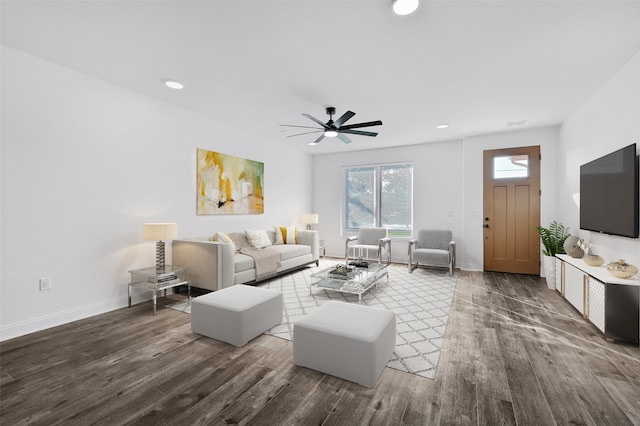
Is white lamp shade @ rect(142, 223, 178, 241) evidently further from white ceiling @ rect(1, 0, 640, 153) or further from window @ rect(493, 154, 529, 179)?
window @ rect(493, 154, 529, 179)

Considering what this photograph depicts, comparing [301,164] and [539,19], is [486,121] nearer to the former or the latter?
[539,19]

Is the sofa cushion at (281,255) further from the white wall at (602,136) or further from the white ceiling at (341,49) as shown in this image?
the white wall at (602,136)

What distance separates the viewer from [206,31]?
240 cm

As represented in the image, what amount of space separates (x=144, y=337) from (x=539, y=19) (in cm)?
431

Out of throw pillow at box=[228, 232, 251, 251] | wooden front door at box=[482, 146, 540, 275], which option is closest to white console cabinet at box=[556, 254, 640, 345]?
wooden front door at box=[482, 146, 540, 275]

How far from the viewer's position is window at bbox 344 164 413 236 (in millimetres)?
6629

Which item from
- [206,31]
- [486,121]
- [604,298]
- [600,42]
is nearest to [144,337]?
[206,31]

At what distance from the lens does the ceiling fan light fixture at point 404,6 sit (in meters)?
2.01

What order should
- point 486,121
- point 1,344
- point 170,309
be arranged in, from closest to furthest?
point 1,344
point 170,309
point 486,121

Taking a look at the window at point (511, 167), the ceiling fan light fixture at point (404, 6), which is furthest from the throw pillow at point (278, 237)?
the ceiling fan light fixture at point (404, 6)

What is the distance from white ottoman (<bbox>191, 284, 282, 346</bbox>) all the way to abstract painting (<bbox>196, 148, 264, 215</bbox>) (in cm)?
220

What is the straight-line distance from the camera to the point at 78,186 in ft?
10.4

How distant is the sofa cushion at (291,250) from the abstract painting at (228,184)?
0.98 m

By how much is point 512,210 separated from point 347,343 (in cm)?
485
